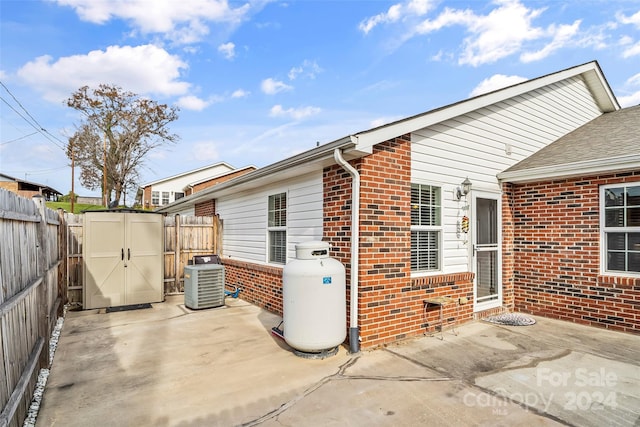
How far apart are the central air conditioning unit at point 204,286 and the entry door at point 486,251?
4963 mm

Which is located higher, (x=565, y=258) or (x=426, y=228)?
(x=426, y=228)

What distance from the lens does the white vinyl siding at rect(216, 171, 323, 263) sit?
539 cm

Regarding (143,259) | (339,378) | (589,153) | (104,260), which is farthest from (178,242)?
(589,153)

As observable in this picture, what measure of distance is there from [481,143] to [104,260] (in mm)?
7667

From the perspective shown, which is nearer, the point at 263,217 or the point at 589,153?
the point at 589,153

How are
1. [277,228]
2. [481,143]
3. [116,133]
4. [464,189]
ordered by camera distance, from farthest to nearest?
[116,133]
[277,228]
[481,143]
[464,189]

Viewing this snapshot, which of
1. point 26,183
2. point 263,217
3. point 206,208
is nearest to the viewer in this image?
point 263,217

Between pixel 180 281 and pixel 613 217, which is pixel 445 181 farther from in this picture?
pixel 180 281

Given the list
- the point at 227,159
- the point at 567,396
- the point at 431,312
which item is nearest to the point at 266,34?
the point at 431,312

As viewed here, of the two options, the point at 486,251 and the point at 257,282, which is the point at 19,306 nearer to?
the point at 257,282

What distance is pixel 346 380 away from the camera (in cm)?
354

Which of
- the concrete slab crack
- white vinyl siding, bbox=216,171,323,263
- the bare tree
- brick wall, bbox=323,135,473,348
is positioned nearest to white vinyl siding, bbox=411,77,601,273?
brick wall, bbox=323,135,473,348

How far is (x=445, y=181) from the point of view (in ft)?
17.9

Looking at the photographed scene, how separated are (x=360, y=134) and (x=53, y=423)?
13.0 feet
